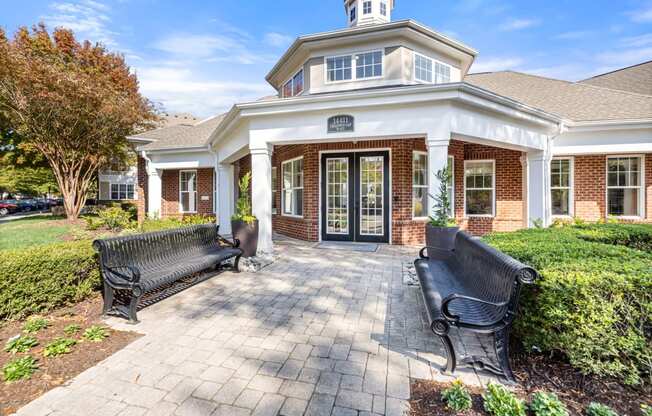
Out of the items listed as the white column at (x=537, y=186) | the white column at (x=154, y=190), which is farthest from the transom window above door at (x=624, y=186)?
the white column at (x=154, y=190)

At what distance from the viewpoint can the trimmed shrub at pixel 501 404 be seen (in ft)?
6.97

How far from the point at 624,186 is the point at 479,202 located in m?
4.17

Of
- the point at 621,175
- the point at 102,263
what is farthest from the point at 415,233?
the point at 102,263

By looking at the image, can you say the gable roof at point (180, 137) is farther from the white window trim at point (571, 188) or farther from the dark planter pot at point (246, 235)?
the white window trim at point (571, 188)

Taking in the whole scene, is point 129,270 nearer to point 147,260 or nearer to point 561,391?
point 147,260

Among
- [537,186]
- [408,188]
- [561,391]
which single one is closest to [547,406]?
[561,391]

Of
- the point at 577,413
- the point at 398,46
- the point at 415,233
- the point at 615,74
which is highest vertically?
the point at 615,74

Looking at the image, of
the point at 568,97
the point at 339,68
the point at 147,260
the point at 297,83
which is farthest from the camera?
the point at 297,83

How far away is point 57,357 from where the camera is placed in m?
3.02

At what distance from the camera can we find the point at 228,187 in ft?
38.1

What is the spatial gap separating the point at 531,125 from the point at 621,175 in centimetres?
428

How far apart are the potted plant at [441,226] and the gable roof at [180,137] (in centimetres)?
895

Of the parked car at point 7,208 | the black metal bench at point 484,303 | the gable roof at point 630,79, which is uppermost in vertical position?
the gable roof at point 630,79

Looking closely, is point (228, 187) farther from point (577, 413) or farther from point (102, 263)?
point (577, 413)
